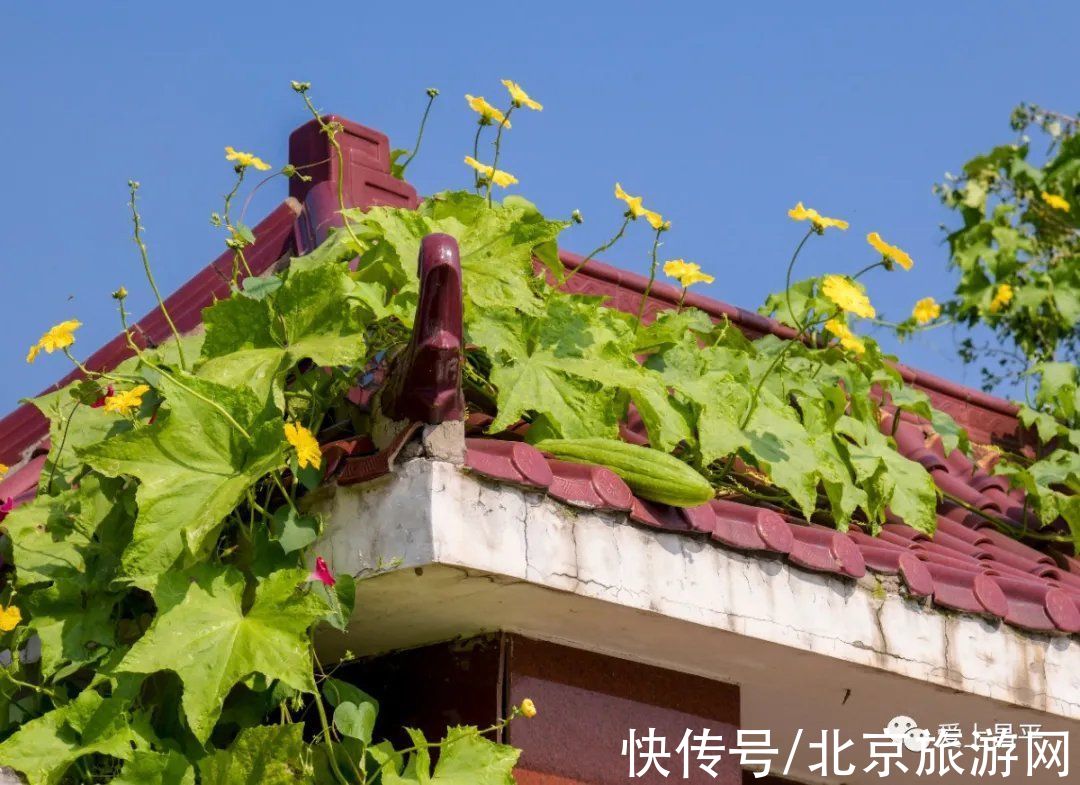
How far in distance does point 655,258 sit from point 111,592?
1688 mm

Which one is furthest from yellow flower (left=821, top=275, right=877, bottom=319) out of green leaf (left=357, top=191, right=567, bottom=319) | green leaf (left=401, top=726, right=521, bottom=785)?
green leaf (left=401, top=726, right=521, bottom=785)

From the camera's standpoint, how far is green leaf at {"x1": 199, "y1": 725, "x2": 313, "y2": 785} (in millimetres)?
3420

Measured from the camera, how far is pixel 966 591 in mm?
4301

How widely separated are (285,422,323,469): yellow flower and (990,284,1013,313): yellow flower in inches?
346

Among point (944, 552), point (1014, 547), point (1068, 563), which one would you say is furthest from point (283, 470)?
point (1068, 563)

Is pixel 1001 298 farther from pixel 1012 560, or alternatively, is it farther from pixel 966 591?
pixel 966 591

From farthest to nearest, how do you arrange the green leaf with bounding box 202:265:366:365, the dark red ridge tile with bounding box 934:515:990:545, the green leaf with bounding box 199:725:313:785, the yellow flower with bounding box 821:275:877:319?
the dark red ridge tile with bounding box 934:515:990:545, the yellow flower with bounding box 821:275:877:319, the green leaf with bounding box 202:265:366:365, the green leaf with bounding box 199:725:313:785

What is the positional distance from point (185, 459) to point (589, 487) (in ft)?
2.78

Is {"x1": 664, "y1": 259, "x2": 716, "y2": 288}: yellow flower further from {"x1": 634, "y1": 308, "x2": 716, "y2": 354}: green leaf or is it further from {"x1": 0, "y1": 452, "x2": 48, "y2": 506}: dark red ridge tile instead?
{"x1": 0, "y1": 452, "x2": 48, "y2": 506}: dark red ridge tile

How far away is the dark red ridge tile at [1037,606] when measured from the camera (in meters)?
4.38

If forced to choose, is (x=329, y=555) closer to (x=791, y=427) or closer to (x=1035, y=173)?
(x=791, y=427)

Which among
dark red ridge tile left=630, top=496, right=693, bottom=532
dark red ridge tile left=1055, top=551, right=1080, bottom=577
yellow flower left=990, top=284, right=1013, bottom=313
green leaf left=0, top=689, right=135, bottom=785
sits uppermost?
yellow flower left=990, top=284, right=1013, bottom=313

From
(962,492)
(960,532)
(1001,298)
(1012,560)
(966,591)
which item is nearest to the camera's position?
(966,591)

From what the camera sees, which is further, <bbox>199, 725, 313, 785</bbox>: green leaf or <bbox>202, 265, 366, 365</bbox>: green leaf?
<bbox>202, 265, 366, 365</bbox>: green leaf
